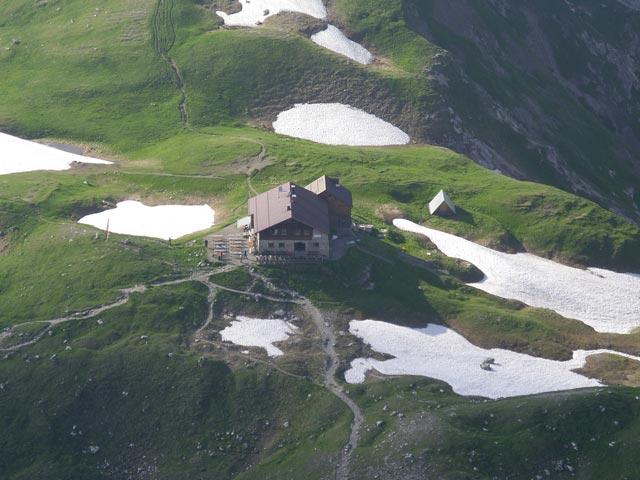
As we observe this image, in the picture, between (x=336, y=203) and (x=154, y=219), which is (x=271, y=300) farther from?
(x=154, y=219)

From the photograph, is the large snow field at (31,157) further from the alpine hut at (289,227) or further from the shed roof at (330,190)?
the alpine hut at (289,227)

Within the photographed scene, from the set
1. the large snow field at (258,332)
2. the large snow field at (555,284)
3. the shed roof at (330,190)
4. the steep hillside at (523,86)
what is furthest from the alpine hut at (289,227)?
the steep hillside at (523,86)

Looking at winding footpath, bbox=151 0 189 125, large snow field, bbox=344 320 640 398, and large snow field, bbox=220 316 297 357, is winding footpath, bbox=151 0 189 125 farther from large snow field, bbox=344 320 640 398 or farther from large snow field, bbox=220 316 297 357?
large snow field, bbox=344 320 640 398

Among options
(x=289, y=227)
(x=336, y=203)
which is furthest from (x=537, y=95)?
(x=289, y=227)

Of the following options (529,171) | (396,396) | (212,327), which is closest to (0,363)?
(212,327)

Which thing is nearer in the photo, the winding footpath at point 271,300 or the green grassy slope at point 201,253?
the green grassy slope at point 201,253

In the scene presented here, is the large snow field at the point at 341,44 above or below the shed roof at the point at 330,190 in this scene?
below

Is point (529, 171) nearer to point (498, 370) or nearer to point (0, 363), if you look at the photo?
point (498, 370)
